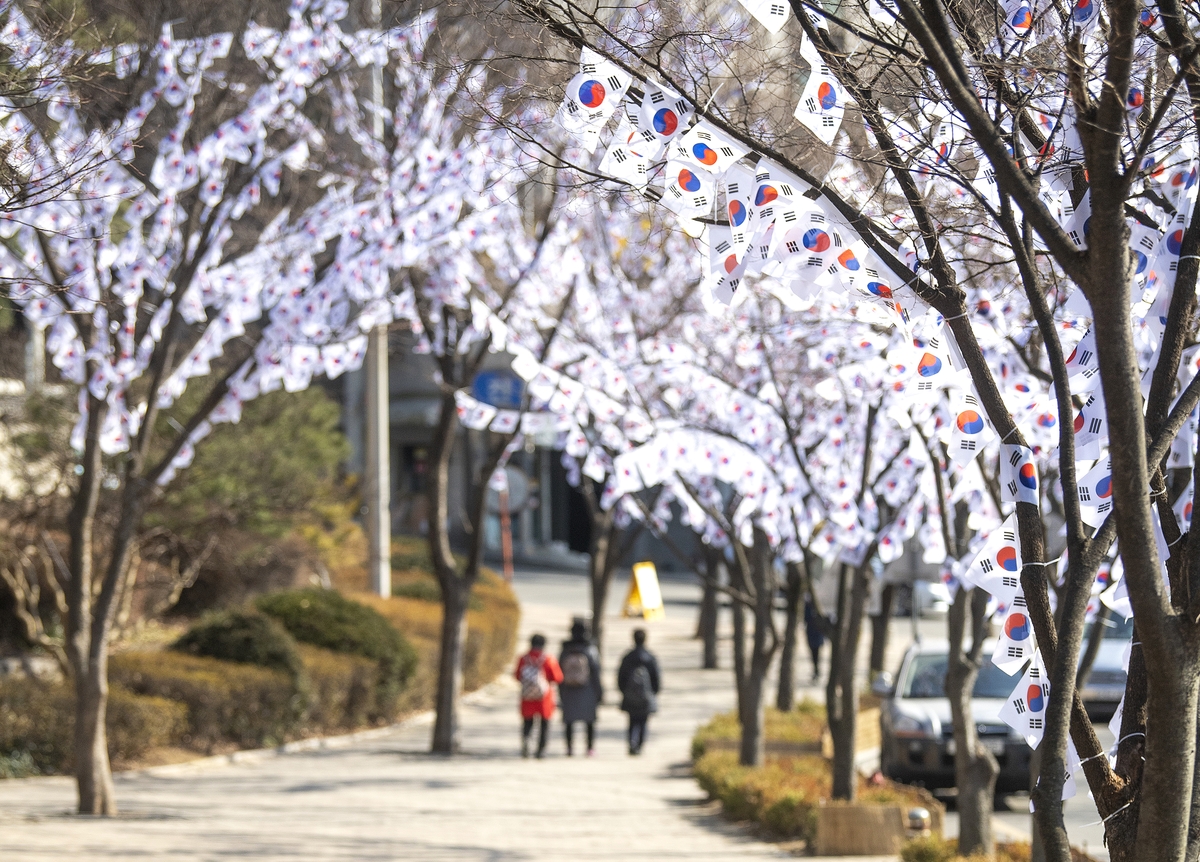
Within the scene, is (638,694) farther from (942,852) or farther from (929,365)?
(929,365)

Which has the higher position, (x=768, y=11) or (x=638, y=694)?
(x=768, y=11)

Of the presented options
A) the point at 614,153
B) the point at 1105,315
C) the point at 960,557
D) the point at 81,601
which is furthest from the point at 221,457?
the point at 1105,315

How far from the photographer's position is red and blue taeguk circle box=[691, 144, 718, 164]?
414cm

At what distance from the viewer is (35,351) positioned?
18500 mm

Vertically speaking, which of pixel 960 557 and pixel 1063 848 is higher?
pixel 960 557

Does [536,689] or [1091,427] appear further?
[536,689]

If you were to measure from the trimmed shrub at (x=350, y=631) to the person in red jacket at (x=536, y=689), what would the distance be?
7.20ft

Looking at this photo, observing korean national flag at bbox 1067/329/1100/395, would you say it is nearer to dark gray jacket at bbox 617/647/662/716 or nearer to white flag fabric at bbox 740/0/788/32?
white flag fabric at bbox 740/0/788/32

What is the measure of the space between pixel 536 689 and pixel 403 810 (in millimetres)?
4098

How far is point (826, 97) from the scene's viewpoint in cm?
405

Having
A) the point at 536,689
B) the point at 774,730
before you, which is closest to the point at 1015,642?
the point at 774,730

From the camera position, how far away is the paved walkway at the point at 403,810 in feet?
28.8

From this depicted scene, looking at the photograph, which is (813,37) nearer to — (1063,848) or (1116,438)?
(1116,438)

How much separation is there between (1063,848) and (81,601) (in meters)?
7.54
